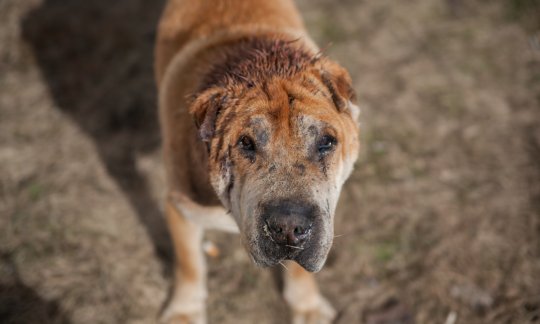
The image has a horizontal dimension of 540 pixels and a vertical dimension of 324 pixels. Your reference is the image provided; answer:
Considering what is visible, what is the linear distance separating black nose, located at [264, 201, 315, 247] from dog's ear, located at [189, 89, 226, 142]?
2.20 ft

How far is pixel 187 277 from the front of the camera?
411cm

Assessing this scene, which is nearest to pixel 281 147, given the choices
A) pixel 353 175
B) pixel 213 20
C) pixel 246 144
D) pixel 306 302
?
pixel 246 144

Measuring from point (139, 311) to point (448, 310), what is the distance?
2.85m

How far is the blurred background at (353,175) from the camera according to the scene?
14.3 ft

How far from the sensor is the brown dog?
104 inches

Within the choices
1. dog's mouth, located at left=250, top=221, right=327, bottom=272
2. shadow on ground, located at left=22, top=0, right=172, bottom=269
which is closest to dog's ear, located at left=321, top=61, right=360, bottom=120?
dog's mouth, located at left=250, top=221, right=327, bottom=272

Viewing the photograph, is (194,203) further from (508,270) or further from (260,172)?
(508,270)

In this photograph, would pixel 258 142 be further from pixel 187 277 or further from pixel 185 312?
pixel 185 312

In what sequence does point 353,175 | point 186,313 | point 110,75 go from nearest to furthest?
point 186,313 < point 353,175 < point 110,75

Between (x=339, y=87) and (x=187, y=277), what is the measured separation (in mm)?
2199

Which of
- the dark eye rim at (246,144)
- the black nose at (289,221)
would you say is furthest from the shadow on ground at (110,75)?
the black nose at (289,221)

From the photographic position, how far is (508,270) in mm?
4473

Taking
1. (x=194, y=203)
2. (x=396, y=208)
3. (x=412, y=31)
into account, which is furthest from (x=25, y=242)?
(x=412, y=31)

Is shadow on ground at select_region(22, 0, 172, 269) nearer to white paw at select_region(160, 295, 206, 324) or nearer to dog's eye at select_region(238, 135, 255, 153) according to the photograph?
white paw at select_region(160, 295, 206, 324)
